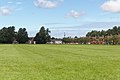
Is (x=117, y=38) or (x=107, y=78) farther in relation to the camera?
(x=117, y=38)

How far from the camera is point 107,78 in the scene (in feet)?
53.8

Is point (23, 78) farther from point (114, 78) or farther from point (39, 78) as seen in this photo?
point (114, 78)

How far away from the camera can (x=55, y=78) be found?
16250mm

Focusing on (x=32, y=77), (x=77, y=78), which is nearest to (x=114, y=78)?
(x=77, y=78)

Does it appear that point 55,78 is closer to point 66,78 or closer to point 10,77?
point 66,78

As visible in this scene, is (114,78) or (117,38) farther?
(117,38)

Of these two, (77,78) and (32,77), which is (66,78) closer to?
(77,78)

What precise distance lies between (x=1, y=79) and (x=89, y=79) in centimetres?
389

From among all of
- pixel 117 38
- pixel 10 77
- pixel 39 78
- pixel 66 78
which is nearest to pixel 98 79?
pixel 66 78

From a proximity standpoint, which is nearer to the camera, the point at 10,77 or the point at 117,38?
the point at 10,77

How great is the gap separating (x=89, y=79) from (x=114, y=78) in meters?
1.22

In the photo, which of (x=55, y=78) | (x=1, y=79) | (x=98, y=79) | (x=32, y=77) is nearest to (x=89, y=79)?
(x=98, y=79)

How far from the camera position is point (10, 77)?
16594 millimetres

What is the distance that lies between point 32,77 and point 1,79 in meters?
1.57
